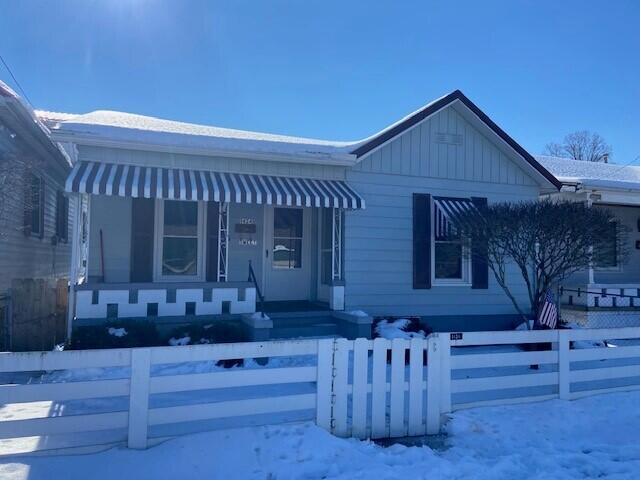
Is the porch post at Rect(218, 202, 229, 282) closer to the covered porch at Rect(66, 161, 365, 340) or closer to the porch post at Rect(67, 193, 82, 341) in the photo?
the covered porch at Rect(66, 161, 365, 340)

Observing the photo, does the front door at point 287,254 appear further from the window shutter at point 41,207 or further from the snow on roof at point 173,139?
the window shutter at point 41,207

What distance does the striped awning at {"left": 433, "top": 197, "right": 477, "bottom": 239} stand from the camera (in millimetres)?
10039

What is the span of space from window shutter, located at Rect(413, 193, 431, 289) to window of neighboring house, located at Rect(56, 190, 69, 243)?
29.0 ft

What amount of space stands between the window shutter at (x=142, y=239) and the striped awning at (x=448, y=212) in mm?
5511

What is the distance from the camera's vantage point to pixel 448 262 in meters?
11.0

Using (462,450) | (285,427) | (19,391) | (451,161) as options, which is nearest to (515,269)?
(451,161)

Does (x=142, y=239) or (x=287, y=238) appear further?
(x=287, y=238)

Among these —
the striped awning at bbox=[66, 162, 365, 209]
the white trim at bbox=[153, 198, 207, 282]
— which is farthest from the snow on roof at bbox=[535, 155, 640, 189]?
the white trim at bbox=[153, 198, 207, 282]

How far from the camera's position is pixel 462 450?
4797 mm

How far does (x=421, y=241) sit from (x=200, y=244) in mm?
4365

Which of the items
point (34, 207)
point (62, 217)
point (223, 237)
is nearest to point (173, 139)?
point (223, 237)

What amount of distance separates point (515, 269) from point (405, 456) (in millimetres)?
7730

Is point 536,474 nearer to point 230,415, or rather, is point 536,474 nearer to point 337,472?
point 337,472

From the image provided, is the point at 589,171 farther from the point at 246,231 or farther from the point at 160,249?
the point at 160,249
